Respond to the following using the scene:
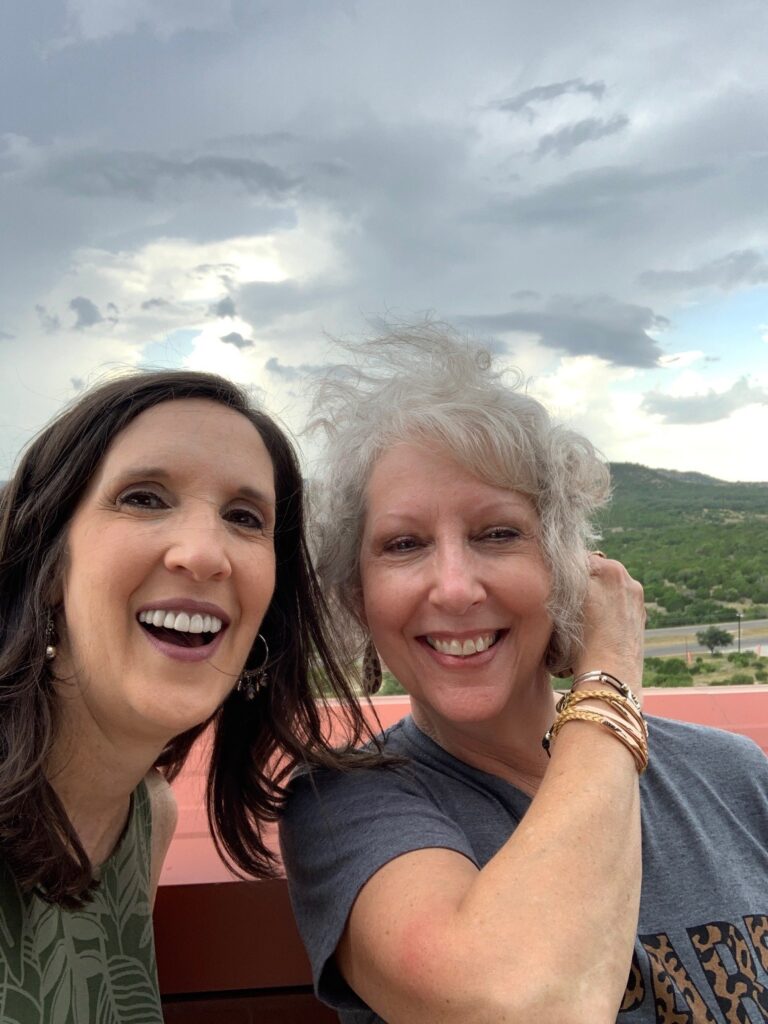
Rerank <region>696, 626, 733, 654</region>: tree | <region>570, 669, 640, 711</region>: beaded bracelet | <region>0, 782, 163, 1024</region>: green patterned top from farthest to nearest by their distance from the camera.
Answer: <region>696, 626, 733, 654</region>: tree → <region>570, 669, 640, 711</region>: beaded bracelet → <region>0, 782, 163, 1024</region>: green patterned top

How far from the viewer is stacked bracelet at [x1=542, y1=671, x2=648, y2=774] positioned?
58.6 inches

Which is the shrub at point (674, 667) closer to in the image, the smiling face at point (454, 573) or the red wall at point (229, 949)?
the smiling face at point (454, 573)

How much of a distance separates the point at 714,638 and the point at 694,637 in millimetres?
1272

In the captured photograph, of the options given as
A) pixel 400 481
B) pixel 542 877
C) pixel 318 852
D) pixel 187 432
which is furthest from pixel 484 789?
pixel 187 432

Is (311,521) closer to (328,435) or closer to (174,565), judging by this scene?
(328,435)

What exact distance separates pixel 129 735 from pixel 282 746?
0.38m

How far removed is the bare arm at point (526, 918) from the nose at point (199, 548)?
550mm

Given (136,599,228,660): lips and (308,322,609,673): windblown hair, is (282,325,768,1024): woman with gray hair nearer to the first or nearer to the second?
(308,322,609,673): windblown hair

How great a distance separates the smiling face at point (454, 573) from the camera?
171cm

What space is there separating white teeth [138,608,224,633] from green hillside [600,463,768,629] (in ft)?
7.38

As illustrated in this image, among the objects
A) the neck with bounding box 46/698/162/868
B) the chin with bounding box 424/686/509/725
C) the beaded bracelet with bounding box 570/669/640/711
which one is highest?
the beaded bracelet with bounding box 570/669/640/711

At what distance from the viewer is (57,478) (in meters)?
1.55

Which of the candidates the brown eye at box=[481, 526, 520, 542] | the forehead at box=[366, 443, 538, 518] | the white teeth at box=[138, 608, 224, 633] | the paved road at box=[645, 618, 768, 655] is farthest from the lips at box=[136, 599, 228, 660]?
the paved road at box=[645, 618, 768, 655]

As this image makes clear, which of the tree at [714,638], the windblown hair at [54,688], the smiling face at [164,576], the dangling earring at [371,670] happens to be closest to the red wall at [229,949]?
the windblown hair at [54,688]
